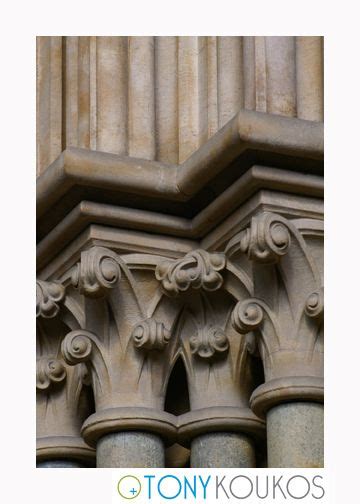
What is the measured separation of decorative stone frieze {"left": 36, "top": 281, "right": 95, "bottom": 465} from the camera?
23.3 feet

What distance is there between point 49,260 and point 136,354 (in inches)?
16.1

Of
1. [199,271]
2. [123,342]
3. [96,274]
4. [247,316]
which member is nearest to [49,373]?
[123,342]

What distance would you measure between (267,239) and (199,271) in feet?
0.89

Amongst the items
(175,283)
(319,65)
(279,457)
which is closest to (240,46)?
(319,65)

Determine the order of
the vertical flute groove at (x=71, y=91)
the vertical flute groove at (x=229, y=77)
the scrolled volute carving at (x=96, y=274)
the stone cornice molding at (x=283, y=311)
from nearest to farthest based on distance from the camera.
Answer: the stone cornice molding at (x=283, y=311) < the scrolled volute carving at (x=96, y=274) < the vertical flute groove at (x=229, y=77) < the vertical flute groove at (x=71, y=91)

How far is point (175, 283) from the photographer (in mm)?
6875

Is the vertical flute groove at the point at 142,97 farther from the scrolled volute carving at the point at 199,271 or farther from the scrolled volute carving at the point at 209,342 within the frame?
the scrolled volute carving at the point at 209,342

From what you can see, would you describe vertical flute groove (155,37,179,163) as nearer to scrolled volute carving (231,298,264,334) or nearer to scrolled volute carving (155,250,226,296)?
scrolled volute carving (155,250,226,296)

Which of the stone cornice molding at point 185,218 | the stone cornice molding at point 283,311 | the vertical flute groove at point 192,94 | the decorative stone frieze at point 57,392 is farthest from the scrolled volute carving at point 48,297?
the stone cornice molding at point 283,311

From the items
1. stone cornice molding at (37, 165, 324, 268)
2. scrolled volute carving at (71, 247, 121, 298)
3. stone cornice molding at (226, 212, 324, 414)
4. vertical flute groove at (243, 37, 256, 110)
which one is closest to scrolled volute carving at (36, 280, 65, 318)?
stone cornice molding at (37, 165, 324, 268)

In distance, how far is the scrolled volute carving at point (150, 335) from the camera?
22.6 ft
